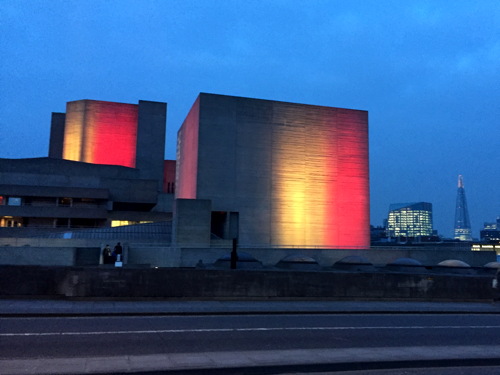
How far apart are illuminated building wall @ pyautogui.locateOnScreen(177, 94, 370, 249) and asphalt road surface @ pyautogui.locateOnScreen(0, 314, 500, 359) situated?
35.2m

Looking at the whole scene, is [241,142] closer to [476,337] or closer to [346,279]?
[346,279]

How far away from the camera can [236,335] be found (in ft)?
35.7

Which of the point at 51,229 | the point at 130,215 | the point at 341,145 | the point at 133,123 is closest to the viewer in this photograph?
the point at 341,145

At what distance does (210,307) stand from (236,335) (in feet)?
14.3

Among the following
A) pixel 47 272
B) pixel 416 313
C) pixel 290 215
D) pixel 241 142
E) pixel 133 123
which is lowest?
pixel 416 313

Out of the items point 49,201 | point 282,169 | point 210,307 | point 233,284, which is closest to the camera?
point 210,307

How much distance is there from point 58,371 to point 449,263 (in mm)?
32004

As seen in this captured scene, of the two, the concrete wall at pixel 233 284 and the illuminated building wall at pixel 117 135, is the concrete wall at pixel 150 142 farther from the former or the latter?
the concrete wall at pixel 233 284

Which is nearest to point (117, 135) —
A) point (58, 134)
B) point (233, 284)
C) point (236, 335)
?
point (58, 134)

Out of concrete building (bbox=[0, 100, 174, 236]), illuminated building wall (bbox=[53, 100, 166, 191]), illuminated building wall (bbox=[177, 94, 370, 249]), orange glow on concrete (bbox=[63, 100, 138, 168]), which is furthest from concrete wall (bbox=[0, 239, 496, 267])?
orange glow on concrete (bbox=[63, 100, 138, 168])

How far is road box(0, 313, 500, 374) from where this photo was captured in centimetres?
916

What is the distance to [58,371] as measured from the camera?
7.23 meters

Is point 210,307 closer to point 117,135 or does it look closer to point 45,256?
point 45,256

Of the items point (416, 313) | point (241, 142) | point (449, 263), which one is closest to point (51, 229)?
point (241, 142)
